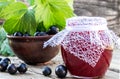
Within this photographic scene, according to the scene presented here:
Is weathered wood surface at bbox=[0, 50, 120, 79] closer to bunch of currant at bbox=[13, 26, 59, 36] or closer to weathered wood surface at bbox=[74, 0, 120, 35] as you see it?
bunch of currant at bbox=[13, 26, 59, 36]

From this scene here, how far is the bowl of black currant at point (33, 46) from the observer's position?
1.12 m

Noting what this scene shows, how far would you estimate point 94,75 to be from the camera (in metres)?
0.96

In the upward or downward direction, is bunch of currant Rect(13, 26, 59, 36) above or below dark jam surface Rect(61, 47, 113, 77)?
above

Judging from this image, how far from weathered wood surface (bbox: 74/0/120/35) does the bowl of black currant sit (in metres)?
0.39

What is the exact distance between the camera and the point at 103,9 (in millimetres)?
1489

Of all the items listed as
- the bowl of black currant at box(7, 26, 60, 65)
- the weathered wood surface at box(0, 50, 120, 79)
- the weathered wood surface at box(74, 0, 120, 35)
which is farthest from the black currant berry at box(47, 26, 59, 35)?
the weathered wood surface at box(74, 0, 120, 35)

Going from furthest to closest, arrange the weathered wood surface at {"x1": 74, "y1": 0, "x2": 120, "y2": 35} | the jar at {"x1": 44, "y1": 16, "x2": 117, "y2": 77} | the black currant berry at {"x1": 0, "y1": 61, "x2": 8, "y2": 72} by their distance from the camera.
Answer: the weathered wood surface at {"x1": 74, "y1": 0, "x2": 120, "y2": 35}, the black currant berry at {"x1": 0, "y1": 61, "x2": 8, "y2": 72}, the jar at {"x1": 44, "y1": 16, "x2": 117, "y2": 77}

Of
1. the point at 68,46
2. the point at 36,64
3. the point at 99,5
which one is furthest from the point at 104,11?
the point at 68,46

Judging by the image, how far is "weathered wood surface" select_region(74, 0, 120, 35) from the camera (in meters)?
1.49

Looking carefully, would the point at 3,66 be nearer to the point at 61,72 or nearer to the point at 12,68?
the point at 12,68

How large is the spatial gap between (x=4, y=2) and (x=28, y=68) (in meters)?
0.22

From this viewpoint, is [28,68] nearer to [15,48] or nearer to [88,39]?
[15,48]

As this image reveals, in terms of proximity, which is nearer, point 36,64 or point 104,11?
point 36,64

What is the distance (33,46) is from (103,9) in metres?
0.47
